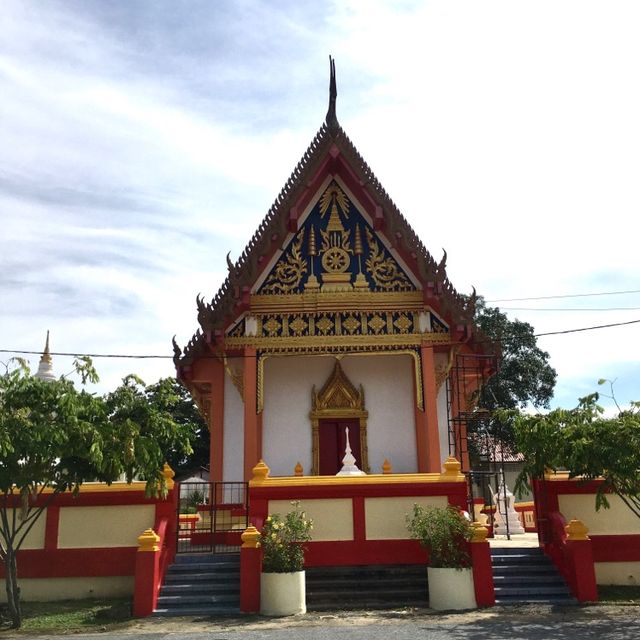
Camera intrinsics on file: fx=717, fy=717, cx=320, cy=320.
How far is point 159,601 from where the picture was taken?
8984mm

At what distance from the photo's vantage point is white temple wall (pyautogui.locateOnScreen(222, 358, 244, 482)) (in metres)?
13.4

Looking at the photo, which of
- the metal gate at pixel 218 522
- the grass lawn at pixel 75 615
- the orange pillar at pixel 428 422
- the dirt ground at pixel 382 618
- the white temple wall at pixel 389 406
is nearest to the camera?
the dirt ground at pixel 382 618

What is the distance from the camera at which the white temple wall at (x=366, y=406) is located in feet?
45.3

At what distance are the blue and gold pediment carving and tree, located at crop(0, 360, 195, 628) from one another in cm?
520

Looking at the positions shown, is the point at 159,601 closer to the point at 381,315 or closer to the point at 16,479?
the point at 16,479

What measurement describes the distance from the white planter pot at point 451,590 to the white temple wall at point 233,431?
5.34m

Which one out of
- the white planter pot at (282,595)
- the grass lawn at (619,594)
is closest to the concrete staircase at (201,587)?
the white planter pot at (282,595)

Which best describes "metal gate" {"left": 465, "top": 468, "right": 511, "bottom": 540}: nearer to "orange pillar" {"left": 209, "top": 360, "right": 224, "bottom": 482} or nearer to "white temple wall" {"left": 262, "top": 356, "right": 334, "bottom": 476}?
"white temple wall" {"left": 262, "top": 356, "right": 334, "bottom": 476}

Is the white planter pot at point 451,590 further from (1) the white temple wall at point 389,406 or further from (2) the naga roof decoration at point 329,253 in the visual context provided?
(2) the naga roof decoration at point 329,253

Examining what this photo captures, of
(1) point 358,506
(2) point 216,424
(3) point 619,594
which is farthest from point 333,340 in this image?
(3) point 619,594

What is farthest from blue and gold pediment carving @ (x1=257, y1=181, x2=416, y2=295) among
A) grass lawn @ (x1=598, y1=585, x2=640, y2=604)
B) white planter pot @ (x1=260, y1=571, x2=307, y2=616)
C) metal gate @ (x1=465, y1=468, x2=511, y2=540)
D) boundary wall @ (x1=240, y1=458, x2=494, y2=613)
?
grass lawn @ (x1=598, y1=585, x2=640, y2=604)

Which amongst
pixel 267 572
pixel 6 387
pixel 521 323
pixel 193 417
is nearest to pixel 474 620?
pixel 267 572

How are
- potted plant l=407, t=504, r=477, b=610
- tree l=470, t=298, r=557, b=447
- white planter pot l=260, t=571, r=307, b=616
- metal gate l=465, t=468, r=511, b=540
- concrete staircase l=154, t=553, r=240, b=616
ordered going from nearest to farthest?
white planter pot l=260, t=571, r=307, b=616, potted plant l=407, t=504, r=477, b=610, concrete staircase l=154, t=553, r=240, b=616, metal gate l=465, t=468, r=511, b=540, tree l=470, t=298, r=557, b=447

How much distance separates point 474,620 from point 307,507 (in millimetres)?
2807
